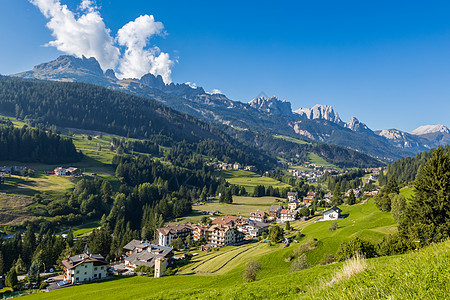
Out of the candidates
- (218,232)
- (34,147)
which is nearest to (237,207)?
(218,232)

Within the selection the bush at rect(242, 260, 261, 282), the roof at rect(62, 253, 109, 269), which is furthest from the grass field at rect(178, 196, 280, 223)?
the bush at rect(242, 260, 261, 282)

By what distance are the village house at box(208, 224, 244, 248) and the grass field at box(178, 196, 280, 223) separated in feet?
86.6

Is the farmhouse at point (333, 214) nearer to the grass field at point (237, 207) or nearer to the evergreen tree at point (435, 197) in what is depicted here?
the grass field at point (237, 207)

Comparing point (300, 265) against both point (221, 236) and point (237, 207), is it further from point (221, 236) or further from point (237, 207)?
point (237, 207)

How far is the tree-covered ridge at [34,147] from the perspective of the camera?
170125 mm

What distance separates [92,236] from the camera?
271 ft

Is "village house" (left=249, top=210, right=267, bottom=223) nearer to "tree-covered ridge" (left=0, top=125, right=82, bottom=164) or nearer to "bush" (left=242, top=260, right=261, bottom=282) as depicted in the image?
"bush" (left=242, top=260, right=261, bottom=282)

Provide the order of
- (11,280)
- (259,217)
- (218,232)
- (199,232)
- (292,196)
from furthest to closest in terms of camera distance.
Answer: (292,196) < (259,217) < (199,232) < (218,232) < (11,280)

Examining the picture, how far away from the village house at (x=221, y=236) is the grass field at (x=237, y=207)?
2639 centimetres

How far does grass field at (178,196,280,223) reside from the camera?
443 ft

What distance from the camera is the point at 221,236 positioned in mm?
97312

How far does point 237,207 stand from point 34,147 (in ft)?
507

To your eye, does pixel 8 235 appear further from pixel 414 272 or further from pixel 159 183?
pixel 414 272

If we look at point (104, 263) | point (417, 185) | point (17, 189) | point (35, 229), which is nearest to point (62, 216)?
point (35, 229)
